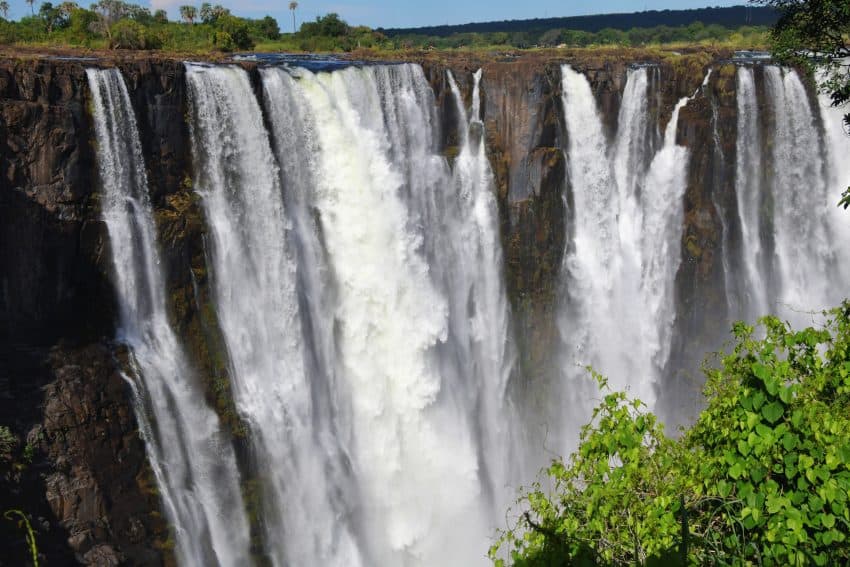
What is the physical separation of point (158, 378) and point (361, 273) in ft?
17.6

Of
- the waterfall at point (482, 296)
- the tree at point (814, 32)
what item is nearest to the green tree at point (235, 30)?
the waterfall at point (482, 296)

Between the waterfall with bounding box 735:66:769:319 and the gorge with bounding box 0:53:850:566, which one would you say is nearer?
the gorge with bounding box 0:53:850:566

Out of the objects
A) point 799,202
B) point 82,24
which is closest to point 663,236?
point 799,202

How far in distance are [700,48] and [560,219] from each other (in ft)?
35.0

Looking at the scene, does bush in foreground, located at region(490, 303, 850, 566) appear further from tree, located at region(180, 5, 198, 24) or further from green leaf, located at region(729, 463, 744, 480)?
tree, located at region(180, 5, 198, 24)

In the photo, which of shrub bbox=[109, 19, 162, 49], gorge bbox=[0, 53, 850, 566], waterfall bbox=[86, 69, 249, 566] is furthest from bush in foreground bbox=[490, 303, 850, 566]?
shrub bbox=[109, 19, 162, 49]

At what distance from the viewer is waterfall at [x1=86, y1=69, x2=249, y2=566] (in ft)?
49.2

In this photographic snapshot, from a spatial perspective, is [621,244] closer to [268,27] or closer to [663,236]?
[663,236]

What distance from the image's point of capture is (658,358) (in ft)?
78.1

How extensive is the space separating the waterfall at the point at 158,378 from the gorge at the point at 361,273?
0.05 meters

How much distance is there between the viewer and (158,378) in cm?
1562

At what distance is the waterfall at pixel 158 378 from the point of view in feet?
49.2

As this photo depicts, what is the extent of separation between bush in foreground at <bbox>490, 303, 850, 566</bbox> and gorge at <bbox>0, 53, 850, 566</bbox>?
11084mm

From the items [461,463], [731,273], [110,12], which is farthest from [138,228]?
[731,273]
